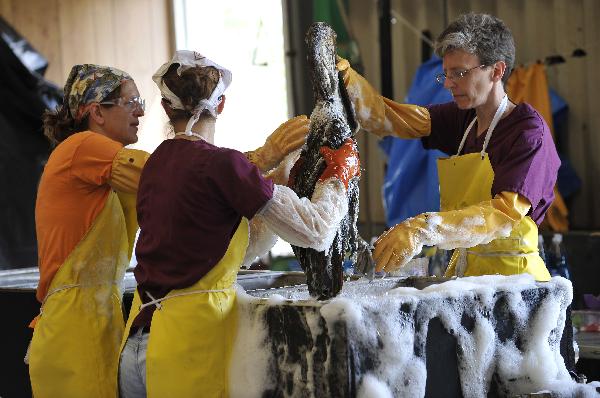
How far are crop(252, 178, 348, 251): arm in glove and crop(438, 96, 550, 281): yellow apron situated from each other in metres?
0.67

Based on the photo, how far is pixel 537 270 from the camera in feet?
9.69

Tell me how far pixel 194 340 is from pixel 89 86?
1.13 meters

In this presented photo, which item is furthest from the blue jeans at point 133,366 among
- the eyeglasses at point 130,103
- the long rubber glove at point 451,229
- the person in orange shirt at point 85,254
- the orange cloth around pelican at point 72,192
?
the eyeglasses at point 130,103

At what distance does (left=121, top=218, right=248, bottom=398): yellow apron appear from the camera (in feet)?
7.57

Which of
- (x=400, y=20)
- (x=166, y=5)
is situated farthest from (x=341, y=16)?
(x=166, y=5)

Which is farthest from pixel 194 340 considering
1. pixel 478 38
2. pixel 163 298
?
pixel 478 38

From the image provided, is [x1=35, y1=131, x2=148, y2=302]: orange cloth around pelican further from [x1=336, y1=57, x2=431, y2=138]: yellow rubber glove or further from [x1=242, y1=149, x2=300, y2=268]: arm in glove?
[x1=336, y1=57, x2=431, y2=138]: yellow rubber glove

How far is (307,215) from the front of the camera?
2318mm

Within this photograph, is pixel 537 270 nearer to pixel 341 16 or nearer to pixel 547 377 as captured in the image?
pixel 547 377

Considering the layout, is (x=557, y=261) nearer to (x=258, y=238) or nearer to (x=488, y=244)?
(x=488, y=244)

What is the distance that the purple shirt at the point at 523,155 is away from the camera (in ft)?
9.07

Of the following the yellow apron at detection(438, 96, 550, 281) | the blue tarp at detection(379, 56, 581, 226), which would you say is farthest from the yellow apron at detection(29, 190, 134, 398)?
the blue tarp at detection(379, 56, 581, 226)

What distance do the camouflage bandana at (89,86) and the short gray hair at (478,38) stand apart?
109cm

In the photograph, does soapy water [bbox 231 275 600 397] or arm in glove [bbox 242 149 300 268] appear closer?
soapy water [bbox 231 275 600 397]
